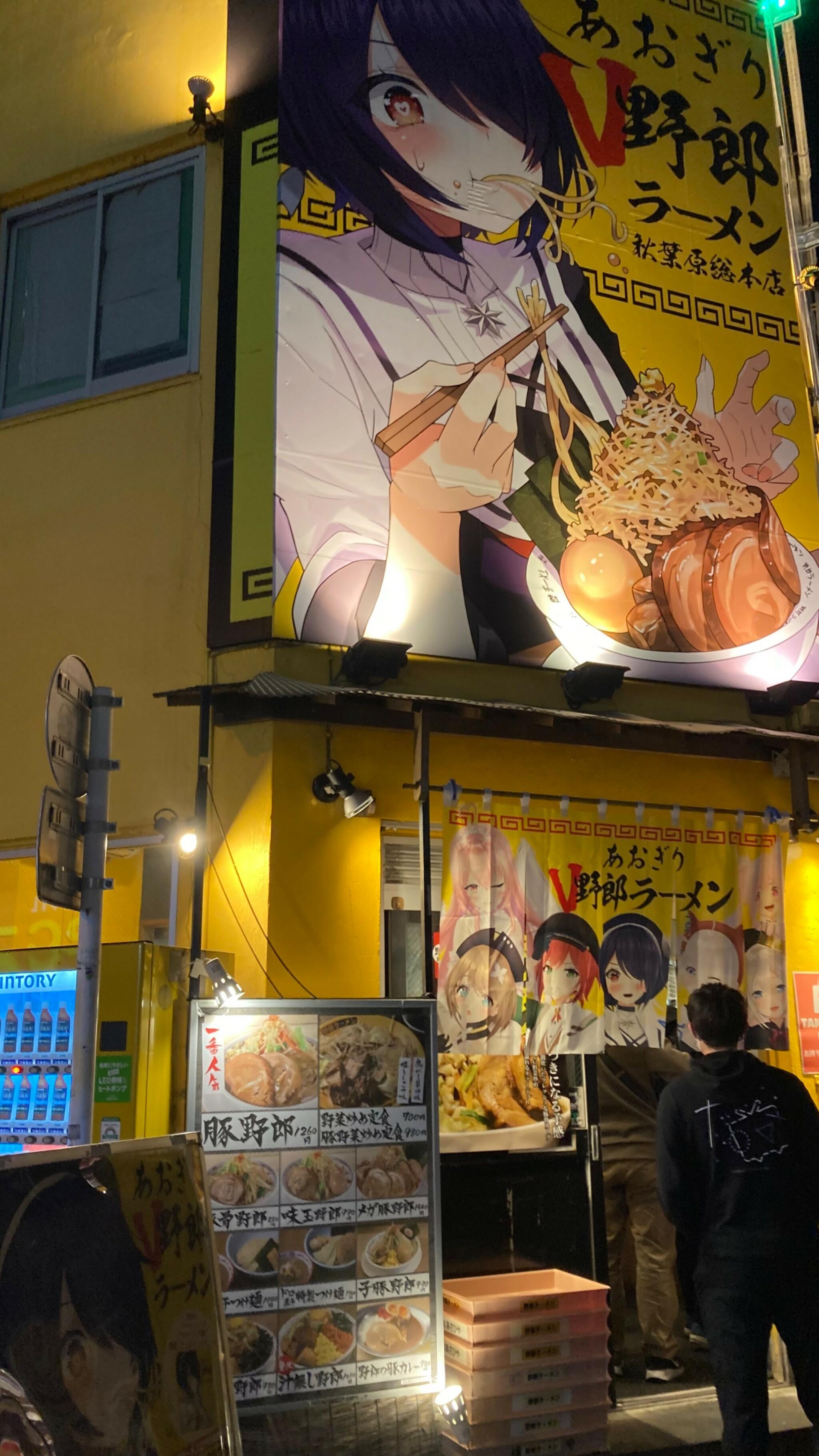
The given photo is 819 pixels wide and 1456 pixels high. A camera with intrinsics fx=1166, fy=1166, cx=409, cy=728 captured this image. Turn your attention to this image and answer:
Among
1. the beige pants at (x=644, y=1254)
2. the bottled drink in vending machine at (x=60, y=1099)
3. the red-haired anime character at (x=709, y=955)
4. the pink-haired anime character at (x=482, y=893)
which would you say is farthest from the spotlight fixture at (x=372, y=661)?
the beige pants at (x=644, y=1254)

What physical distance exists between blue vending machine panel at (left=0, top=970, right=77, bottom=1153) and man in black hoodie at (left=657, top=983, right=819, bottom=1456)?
121 inches

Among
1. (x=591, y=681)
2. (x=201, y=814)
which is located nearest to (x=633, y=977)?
(x=591, y=681)

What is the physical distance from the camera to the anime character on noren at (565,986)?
7727mm

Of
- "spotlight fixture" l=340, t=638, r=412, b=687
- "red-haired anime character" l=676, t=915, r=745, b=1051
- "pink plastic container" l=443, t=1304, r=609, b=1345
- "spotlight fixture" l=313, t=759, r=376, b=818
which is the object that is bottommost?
"pink plastic container" l=443, t=1304, r=609, b=1345

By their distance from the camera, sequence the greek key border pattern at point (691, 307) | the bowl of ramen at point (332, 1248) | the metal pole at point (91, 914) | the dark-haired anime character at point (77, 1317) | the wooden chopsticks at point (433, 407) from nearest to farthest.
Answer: the dark-haired anime character at point (77, 1317) → the metal pole at point (91, 914) → the bowl of ramen at point (332, 1248) → the wooden chopsticks at point (433, 407) → the greek key border pattern at point (691, 307)

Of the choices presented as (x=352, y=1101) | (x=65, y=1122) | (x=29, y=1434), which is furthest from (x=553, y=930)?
(x=29, y=1434)

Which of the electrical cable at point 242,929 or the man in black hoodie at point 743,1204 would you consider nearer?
the man in black hoodie at point 743,1204

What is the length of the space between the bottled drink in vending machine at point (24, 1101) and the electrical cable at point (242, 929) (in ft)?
5.22

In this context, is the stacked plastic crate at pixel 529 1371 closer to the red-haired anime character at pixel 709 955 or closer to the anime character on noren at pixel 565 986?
the anime character on noren at pixel 565 986

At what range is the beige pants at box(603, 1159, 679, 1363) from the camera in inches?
314

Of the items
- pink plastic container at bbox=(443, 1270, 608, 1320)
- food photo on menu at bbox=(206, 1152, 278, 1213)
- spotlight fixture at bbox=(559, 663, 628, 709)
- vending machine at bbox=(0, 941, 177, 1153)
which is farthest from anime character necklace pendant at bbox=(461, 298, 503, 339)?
pink plastic container at bbox=(443, 1270, 608, 1320)

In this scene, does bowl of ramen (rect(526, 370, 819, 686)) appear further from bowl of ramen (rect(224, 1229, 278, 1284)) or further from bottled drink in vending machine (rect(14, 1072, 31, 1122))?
bottled drink in vending machine (rect(14, 1072, 31, 1122))

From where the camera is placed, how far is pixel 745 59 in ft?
36.7

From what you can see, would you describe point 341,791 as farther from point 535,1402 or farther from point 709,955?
point 535,1402
